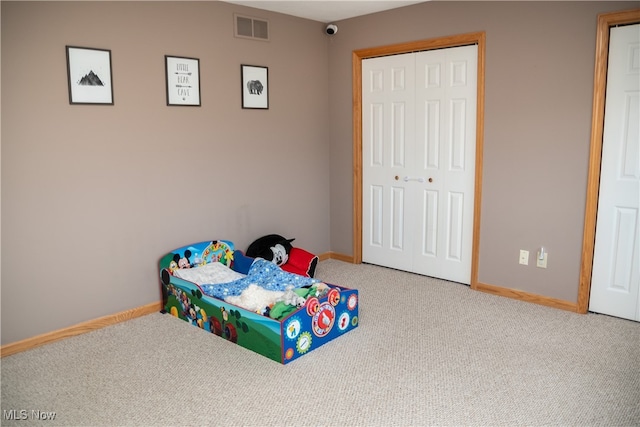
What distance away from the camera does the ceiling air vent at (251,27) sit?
4.10 m

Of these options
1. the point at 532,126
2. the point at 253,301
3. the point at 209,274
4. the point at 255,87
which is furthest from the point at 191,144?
the point at 532,126

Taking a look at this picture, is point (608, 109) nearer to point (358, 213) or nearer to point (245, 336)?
point (358, 213)

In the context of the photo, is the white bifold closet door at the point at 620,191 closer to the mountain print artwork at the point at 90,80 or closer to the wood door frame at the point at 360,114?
the wood door frame at the point at 360,114

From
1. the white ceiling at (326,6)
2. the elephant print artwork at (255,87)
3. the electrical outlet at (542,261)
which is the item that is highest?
the white ceiling at (326,6)

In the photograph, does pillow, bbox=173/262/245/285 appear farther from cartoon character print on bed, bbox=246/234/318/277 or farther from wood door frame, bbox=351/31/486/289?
wood door frame, bbox=351/31/486/289

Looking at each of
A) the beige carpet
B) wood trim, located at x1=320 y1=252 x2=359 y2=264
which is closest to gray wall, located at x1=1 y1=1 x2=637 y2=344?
the beige carpet

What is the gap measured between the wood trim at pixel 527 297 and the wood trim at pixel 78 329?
2560 mm

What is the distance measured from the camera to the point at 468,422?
2.34 m

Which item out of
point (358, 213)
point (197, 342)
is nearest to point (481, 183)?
point (358, 213)

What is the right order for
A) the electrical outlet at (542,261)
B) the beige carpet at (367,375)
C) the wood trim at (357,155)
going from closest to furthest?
the beige carpet at (367,375), the electrical outlet at (542,261), the wood trim at (357,155)

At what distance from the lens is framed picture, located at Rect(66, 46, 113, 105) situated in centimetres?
318

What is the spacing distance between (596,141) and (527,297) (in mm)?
1244

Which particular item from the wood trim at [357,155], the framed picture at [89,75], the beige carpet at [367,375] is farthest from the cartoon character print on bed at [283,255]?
the framed picture at [89,75]

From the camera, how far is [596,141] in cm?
337
